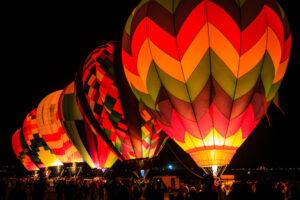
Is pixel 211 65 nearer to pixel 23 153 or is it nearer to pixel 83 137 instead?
pixel 83 137

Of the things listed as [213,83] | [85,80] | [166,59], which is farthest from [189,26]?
[85,80]

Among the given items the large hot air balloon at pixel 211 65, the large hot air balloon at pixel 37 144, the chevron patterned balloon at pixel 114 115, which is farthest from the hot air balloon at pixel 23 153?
the large hot air balloon at pixel 211 65

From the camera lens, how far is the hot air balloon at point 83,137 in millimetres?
11766

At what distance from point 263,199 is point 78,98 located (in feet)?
29.2

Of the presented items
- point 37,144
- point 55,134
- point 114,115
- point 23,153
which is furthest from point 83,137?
point 23,153

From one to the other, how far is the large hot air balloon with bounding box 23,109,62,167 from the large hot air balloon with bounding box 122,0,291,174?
12467 mm

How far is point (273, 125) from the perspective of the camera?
1409 inches

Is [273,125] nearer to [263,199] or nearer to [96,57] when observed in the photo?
[96,57]

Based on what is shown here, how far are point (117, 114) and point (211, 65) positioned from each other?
4191 millimetres

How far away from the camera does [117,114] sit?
937cm

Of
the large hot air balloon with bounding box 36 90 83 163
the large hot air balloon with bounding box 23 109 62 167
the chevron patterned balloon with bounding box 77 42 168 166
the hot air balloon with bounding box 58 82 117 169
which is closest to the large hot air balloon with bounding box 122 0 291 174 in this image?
the chevron patterned balloon with bounding box 77 42 168 166

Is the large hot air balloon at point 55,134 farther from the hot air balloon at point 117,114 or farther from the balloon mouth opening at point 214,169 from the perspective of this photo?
the balloon mouth opening at point 214,169

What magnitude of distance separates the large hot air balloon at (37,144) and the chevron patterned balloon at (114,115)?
8.03 m

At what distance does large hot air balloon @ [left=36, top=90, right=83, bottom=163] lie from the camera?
14812mm
